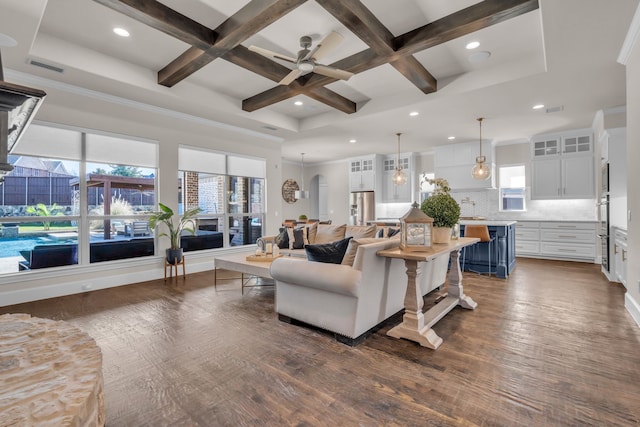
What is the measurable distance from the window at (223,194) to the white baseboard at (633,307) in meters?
6.04

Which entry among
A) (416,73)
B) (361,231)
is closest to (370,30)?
(416,73)

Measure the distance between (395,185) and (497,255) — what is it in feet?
14.2

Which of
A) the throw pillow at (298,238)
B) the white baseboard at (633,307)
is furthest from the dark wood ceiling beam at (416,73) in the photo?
the white baseboard at (633,307)

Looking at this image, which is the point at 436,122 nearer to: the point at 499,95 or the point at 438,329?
the point at 499,95

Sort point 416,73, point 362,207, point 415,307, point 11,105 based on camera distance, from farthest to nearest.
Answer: point 362,207, point 416,73, point 415,307, point 11,105

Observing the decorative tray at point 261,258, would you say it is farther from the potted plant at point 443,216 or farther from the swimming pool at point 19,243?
the swimming pool at point 19,243

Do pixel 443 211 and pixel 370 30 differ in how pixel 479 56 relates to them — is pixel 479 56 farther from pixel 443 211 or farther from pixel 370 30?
pixel 443 211

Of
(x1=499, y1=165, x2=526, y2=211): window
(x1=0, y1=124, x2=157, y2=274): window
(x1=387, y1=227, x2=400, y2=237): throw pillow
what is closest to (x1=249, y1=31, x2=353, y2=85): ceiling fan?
(x1=387, y1=227, x2=400, y2=237): throw pillow

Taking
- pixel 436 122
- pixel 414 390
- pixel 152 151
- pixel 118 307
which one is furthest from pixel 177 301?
pixel 436 122

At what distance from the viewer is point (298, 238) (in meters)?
5.11

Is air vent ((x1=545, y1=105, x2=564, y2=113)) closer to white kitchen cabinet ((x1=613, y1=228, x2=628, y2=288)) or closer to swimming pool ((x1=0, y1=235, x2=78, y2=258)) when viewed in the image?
white kitchen cabinet ((x1=613, y1=228, x2=628, y2=288))

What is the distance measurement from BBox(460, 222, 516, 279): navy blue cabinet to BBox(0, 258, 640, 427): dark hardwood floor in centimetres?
135

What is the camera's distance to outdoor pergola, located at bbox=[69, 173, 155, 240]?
465cm

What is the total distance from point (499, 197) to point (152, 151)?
25.2 ft
